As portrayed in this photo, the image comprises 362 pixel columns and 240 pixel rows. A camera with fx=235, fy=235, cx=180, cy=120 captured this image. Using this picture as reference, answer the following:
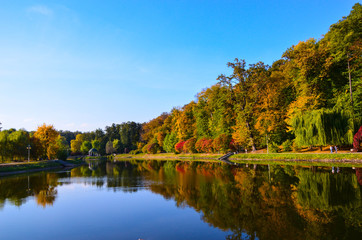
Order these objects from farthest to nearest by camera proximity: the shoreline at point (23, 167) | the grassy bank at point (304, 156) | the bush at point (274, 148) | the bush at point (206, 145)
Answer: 1. the bush at point (206, 145)
2. the bush at point (274, 148)
3. the shoreline at point (23, 167)
4. the grassy bank at point (304, 156)

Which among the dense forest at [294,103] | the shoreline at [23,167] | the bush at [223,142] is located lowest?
the shoreline at [23,167]

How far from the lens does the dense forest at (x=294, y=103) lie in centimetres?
3406

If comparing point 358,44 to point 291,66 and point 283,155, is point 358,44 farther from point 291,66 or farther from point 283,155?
point 283,155

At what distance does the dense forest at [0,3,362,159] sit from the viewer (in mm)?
34062

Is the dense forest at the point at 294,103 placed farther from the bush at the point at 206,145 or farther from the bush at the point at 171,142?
the bush at the point at 171,142

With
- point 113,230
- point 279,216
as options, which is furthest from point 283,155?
point 113,230

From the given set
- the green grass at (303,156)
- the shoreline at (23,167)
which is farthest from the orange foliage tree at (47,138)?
the green grass at (303,156)

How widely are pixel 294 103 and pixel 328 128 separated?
906 centimetres

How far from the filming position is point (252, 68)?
47062mm

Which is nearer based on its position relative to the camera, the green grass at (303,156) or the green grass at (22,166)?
the green grass at (303,156)

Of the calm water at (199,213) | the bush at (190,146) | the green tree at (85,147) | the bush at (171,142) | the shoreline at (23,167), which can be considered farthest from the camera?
the green tree at (85,147)

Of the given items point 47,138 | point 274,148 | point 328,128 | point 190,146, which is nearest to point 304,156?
point 328,128

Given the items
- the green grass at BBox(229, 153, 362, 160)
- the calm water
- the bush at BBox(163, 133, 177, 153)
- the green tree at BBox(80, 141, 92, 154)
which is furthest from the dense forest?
the green tree at BBox(80, 141, 92, 154)

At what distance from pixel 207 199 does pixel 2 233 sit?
10.1 metres
